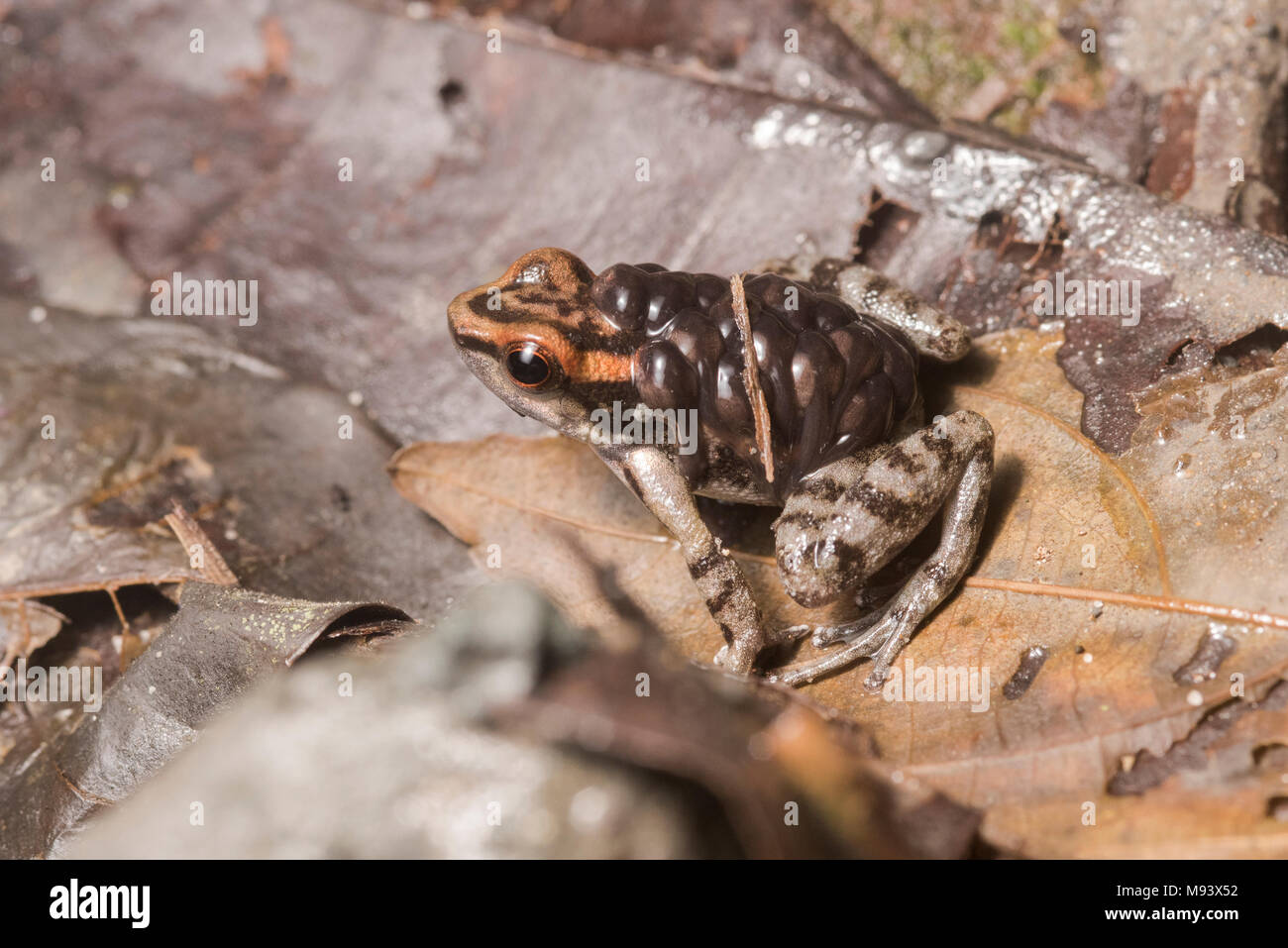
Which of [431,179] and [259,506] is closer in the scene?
[259,506]

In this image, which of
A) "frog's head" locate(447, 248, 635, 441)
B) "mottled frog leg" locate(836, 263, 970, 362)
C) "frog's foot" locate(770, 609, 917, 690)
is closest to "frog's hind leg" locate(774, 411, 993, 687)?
"frog's foot" locate(770, 609, 917, 690)

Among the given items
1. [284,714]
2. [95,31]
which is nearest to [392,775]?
[284,714]

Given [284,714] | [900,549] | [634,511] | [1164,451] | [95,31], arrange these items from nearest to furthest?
[284,714] < [1164,451] < [900,549] < [634,511] < [95,31]

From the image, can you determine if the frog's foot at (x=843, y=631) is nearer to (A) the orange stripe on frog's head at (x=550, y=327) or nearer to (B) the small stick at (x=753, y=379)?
(B) the small stick at (x=753, y=379)

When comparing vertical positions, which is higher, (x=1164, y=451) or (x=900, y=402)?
(x=900, y=402)

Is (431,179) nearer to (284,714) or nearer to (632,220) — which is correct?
(632,220)

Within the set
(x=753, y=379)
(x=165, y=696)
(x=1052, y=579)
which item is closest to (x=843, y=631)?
(x=1052, y=579)

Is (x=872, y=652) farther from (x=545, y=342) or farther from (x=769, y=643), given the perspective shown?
(x=545, y=342)
